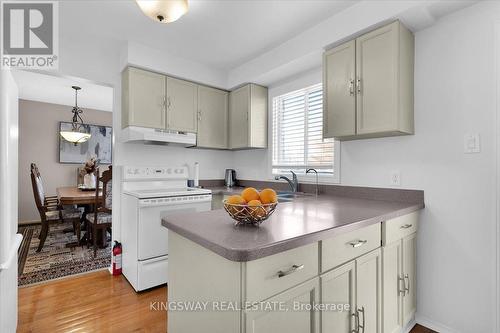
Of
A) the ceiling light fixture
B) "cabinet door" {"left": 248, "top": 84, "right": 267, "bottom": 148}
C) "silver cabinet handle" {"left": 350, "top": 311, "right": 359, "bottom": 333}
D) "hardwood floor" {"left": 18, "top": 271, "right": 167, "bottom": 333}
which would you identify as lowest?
"hardwood floor" {"left": 18, "top": 271, "right": 167, "bottom": 333}

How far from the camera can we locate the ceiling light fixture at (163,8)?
1.49m

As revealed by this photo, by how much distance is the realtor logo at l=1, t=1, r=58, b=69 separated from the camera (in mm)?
2018

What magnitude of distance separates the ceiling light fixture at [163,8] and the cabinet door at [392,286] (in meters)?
1.92

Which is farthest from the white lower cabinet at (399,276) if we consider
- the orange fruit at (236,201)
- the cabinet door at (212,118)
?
the cabinet door at (212,118)

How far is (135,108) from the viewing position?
2.63m

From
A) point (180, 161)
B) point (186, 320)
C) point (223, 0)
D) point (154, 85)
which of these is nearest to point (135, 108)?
point (154, 85)

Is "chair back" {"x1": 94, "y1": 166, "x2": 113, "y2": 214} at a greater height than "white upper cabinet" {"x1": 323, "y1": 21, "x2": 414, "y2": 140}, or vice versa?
"white upper cabinet" {"x1": 323, "y1": 21, "x2": 414, "y2": 140}

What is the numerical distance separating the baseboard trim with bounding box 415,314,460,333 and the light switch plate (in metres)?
1.21

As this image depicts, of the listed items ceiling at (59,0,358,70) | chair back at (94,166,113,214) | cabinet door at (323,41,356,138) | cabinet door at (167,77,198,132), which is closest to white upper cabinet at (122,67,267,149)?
cabinet door at (167,77,198,132)

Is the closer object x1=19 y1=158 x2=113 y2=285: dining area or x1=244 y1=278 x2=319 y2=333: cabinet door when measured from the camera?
x1=244 y1=278 x2=319 y2=333: cabinet door

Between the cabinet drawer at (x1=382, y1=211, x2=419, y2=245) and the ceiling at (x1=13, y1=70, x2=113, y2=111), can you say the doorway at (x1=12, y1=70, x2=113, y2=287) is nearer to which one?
the ceiling at (x1=13, y1=70, x2=113, y2=111)

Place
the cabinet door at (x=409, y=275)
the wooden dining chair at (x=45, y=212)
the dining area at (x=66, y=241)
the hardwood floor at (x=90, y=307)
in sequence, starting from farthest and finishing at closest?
the wooden dining chair at (x=45, y=212) → the dining area at (x=66, y=241) → the hardwood floor at (x=90, y=307) → the cabinet door at (x=409, y=275)

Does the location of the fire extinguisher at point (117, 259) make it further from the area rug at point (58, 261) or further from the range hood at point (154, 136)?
the range hood at point (154, 136)

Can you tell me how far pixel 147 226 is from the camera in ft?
7.73
